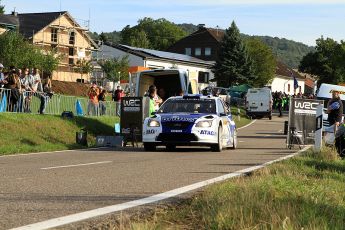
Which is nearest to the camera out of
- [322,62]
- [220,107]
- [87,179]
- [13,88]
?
[87,179]

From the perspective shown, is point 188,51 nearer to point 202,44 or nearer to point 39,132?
point 202,44

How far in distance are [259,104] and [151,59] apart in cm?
3484

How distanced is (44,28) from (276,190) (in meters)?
80.7

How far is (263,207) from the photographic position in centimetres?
672

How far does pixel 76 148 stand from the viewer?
20000mm

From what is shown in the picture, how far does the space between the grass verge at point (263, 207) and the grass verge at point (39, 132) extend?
9.77 meters

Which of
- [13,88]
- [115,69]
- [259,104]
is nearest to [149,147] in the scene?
[13,88]

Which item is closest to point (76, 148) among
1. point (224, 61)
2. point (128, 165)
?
point (128, 165)

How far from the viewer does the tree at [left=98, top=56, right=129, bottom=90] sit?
83.1 metres

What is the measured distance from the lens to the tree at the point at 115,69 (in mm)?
83062

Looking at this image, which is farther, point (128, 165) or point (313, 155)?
point (313, 155)

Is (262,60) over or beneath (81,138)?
over

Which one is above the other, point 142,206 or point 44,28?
point 44,28

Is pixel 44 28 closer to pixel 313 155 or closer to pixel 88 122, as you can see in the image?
pixel 88 122
